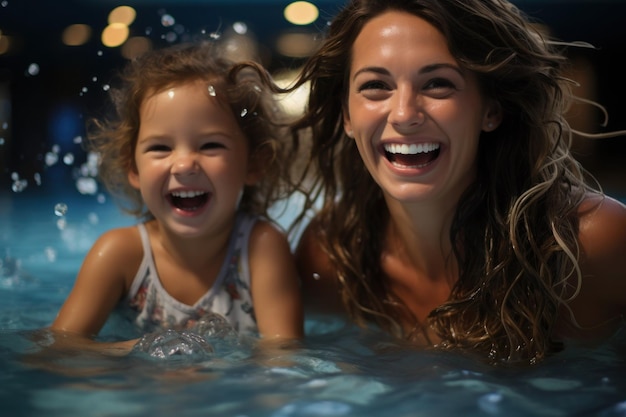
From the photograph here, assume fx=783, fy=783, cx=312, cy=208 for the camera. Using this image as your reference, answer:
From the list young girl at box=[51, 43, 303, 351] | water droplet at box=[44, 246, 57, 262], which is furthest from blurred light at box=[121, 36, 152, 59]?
young girl at box=[51, 43, 303, 351]

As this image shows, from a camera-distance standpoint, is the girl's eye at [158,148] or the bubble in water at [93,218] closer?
the girl's eye at [158,148]

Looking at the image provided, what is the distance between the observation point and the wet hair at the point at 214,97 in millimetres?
2369

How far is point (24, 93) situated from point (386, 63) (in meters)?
7.35

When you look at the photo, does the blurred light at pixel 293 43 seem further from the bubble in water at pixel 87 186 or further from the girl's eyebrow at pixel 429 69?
the girl's eyebrow at pixel 429 69

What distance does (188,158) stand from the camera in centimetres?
224

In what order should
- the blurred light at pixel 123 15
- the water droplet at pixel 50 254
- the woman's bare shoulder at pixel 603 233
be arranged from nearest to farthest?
the woman's bare shoulder at pixel 603 233
the water droplet at pixel 50 254
the blurred light at pixel 123 15

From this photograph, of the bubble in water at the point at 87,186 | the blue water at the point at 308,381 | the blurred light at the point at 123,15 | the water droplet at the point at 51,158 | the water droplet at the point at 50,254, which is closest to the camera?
the blue water at the point at 308,381

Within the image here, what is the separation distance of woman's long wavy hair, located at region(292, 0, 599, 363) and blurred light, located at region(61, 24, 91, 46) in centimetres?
589

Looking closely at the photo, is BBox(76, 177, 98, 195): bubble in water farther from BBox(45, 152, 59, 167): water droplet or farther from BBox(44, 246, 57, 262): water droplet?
BBox(44, 246, 57, 262): water droplet

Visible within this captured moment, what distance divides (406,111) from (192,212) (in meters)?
0.70

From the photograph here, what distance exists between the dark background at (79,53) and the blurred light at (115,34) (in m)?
0.11

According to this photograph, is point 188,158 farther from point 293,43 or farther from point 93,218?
point 293,43

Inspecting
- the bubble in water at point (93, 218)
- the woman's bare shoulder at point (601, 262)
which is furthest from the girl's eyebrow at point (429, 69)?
the bubble in water at point (93, 218)

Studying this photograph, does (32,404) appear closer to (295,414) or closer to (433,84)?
(295,414)
